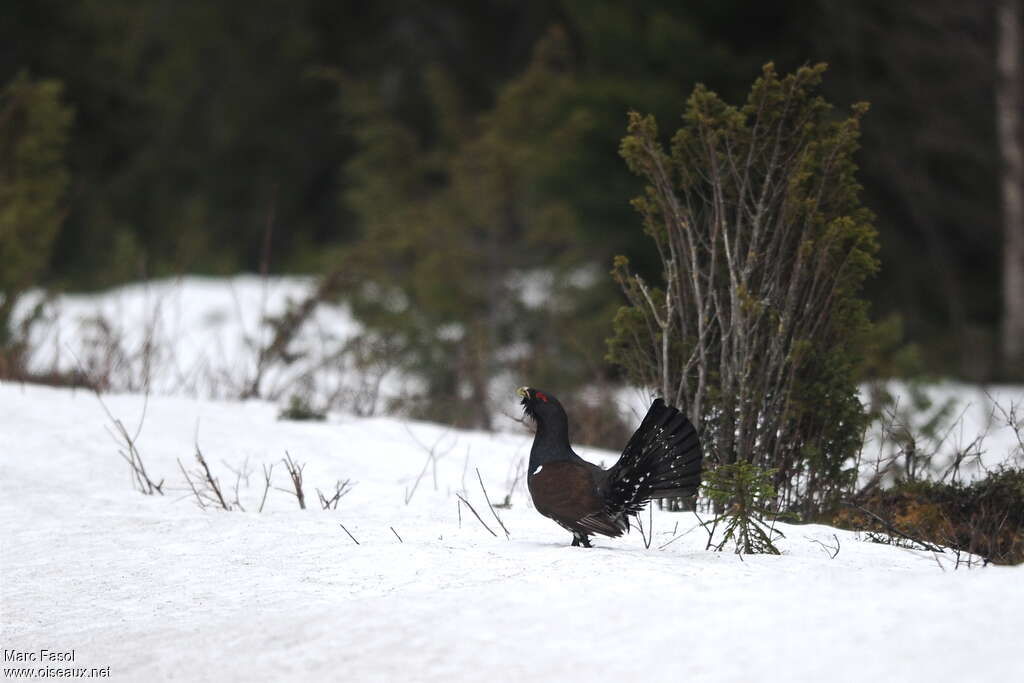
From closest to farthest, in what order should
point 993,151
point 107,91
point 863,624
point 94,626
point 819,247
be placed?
1. point 863,624
2. point 94,626
3. point 819,247
4. point 993,151
5. point 107,91

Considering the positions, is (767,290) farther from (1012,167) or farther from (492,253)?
(1012,167)

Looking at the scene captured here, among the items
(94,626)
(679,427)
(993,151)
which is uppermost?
(993,151)

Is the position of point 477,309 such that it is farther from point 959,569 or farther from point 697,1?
point 959,569

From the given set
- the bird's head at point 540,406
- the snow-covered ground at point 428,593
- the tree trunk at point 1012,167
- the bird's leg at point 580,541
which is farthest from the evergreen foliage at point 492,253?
the bird's leg at point 580,541

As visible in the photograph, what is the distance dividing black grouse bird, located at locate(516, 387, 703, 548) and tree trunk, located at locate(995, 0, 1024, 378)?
11767 millimetres

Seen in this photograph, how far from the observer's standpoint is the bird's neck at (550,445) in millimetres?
4910

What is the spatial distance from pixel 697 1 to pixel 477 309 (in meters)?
5.24

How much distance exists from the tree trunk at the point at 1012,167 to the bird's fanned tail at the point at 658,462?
38.6 feet

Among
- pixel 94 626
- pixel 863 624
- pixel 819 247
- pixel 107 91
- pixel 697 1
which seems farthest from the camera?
pixel 107 91

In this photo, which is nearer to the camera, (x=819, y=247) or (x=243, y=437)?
(x=819, y=247)

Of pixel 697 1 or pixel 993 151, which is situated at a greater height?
pixel 697 1

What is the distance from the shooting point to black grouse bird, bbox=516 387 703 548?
15.5 ft

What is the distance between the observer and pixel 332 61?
2538cm

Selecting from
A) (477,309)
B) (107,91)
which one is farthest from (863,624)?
(107,91)
